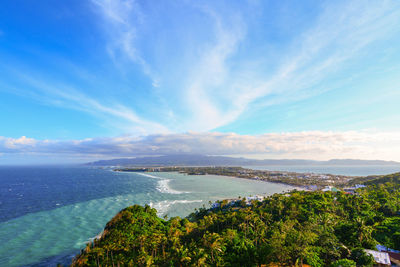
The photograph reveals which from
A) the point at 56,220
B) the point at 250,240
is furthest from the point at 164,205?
the point at 250,240

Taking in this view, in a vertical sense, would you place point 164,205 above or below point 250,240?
below

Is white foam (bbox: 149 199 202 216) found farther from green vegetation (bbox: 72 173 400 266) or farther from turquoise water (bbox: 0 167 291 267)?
green vegetation (bbox: 72 173 400 266)

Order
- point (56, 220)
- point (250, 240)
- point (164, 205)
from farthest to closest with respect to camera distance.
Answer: point (164, 205) → point (56, 220) → point (250, 240)

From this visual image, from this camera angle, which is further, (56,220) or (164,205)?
(164,205)

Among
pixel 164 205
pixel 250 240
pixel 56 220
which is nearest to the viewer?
pixel 250 240

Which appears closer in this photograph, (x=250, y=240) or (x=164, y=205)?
(x=250, y=240)

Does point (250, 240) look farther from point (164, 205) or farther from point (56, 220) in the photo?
point (56, 220)

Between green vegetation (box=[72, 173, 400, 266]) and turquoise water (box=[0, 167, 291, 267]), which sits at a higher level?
green vegetation (box=[72, 173, 400, 266])

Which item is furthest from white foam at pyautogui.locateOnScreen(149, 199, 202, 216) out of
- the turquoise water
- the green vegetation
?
the green vegetation

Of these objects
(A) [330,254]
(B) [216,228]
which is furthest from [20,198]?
(A) [330,254]

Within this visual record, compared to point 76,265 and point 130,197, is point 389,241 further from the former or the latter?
point 130,197
